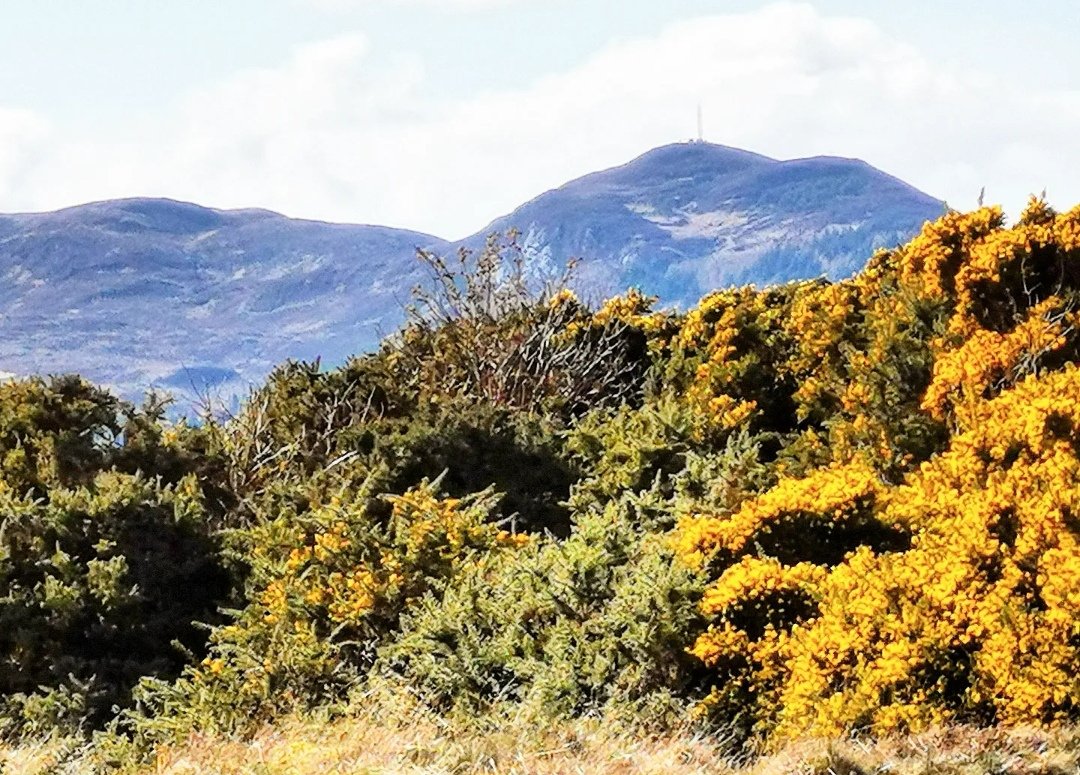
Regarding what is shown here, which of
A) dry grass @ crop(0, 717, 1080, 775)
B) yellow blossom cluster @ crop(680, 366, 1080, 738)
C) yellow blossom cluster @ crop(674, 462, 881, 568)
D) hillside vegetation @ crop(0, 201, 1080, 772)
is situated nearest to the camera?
dry grass @ crop(0, 717, 1080, 775)

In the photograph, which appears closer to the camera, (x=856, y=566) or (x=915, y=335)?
(x=856, y=566)

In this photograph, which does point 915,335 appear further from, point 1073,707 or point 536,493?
point 1073,707

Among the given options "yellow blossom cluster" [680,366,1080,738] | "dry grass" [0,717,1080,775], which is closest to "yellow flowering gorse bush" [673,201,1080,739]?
"yellow blossom cluster" [680,366,1080,738]

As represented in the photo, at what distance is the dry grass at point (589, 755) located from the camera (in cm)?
593

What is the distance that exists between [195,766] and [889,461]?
22.3 feet

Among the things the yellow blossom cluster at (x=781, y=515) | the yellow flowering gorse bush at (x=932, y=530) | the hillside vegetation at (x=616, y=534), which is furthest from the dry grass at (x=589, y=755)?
the yellow blossom cluster at (x=781, y=515)

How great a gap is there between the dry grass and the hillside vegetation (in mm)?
229

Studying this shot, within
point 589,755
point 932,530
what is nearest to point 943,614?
point 932,530

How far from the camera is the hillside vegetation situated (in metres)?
7.13

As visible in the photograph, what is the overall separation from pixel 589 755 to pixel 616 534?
304 centimetres

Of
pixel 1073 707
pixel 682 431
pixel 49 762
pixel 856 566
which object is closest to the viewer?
pixel 1073 707

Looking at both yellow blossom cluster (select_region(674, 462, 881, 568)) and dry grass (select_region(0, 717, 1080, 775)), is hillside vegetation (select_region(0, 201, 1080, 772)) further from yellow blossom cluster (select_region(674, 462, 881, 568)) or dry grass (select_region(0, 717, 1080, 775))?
dry grass (select_region(0, 717, 1080, 775))

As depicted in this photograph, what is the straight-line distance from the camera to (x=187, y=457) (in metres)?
14.6

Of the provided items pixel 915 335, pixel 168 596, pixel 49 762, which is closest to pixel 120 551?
pixel 168 596
